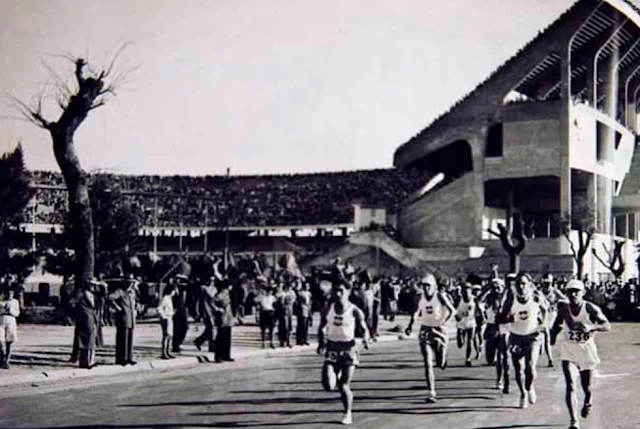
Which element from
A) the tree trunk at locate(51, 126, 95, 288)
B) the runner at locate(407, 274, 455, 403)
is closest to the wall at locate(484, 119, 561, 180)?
the tree trunk at locate(51, 126, 95, 288)

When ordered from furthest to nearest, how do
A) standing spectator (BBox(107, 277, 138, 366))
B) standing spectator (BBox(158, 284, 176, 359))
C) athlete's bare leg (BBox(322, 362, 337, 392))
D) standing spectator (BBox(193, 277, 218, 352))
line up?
standing spectator (BBox(193, 277, 218, 352)) < standing spectator (BBox(158, 284, 176, 359)) < standing spectator (BBox(107, 277, 138, 366)) < athlete's bare leg (BBox(322, 362, 337, 392))

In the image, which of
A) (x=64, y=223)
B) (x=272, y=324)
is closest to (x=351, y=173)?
(x=64, y=223)

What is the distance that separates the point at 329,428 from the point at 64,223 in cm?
2463

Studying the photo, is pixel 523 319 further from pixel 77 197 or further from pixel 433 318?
pixel 77 197

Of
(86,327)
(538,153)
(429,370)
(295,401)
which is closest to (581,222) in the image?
(538,153)

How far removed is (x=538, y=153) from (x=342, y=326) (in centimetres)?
4542

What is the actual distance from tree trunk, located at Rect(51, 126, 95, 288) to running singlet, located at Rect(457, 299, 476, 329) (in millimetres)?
7374

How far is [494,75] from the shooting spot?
56.3 metres

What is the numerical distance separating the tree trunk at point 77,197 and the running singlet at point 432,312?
6794 mm

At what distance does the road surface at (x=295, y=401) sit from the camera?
1050 cm

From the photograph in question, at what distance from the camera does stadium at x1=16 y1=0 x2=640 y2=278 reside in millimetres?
51531

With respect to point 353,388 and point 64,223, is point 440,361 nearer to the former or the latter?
point 353,388

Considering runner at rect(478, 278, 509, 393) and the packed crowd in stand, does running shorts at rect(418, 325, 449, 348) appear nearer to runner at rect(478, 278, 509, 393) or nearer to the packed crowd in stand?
runner at rect(478, 278, 509, 393)

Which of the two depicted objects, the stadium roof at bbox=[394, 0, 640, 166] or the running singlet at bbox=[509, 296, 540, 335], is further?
the stadium roof at bbox=[394, 0, 640, 166]
